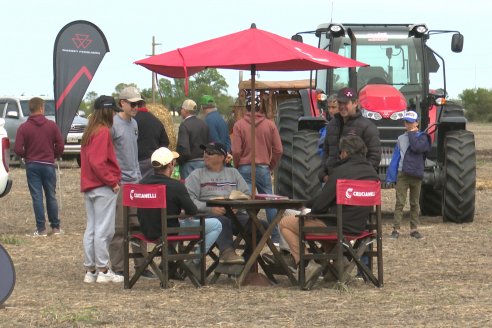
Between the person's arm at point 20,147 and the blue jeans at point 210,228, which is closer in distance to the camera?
the blue jeans at point 210,228

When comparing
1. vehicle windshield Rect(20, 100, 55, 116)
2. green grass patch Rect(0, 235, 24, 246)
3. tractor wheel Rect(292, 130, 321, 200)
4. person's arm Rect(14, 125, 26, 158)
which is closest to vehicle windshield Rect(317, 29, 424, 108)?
tractor wheel Rect(292, 130, 321, 200)

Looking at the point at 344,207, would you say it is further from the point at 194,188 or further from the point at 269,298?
the point at 194,188

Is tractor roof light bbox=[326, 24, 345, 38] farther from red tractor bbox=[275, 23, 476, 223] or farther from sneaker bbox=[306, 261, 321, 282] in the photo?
sneaker bbox=[306, 261, 321, 282]

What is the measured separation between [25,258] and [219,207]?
309cm

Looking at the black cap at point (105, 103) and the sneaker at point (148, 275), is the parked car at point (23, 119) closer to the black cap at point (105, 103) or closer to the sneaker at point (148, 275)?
the sneaker at point (148, 275)

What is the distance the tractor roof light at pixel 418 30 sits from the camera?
687 inches

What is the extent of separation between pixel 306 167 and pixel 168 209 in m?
5.13

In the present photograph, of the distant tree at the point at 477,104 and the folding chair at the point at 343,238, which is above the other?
the folding chair at the point at 343,238

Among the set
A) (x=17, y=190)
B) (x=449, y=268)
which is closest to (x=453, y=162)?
(x=449, y=268)

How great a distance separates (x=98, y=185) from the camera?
448 inches

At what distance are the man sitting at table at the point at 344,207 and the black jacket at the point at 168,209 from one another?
2.91 feet

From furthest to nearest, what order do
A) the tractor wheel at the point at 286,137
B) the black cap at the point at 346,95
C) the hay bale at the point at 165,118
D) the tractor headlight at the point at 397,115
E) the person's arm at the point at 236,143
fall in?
the hay bale at the point at 165,118 → the tractor headlight at the point at 397,115 → the tractor wheel at the point at 286,137 → the person's arm at the point at 236,143 → the black cap at the point at 346,95

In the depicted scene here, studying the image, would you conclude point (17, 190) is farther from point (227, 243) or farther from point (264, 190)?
point (227, 243)

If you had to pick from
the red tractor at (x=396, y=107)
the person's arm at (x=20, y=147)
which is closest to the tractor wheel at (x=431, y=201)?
the red tractor at (x=396, y=107)
